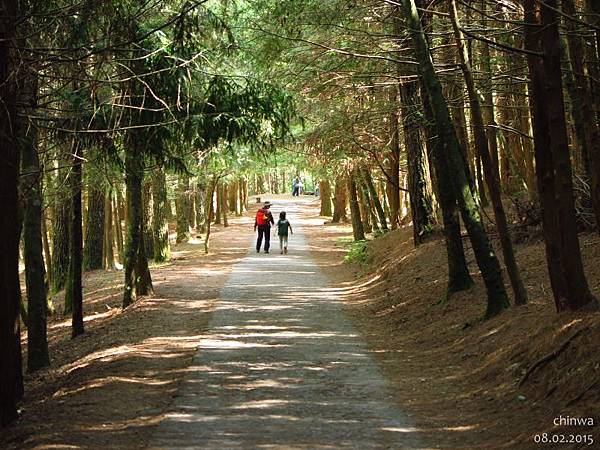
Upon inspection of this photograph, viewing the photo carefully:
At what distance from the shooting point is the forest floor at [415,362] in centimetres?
707

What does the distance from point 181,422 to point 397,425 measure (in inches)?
82.8

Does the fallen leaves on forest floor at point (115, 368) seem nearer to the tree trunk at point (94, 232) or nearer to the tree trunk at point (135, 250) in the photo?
the tree trunk at point (135, 250)

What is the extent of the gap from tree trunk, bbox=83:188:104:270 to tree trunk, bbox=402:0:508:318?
1603 centimetres

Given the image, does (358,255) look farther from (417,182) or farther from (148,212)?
(148,212)

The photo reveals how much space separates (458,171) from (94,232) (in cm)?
1889

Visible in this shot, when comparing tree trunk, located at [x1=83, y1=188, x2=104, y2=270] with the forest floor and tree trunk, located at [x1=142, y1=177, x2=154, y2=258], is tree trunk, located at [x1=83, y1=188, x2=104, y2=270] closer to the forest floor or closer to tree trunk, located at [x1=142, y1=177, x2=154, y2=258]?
tree trunk, located at [x1=142, y1=177, x2=154, y2=258]

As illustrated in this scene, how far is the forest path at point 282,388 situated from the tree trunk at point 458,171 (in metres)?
2.18

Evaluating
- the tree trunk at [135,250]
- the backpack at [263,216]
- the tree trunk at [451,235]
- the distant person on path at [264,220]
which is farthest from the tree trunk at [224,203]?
the tree trunk at [451,235]

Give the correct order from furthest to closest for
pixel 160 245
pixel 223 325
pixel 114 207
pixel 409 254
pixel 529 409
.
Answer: pixel 114 207 → pixel 160 245 → pixel 409 254 → pixel 223 325 → pixel 529 409

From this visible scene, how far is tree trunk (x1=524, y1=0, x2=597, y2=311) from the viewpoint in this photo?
324 inches

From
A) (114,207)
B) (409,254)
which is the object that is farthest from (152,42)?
(114,207)

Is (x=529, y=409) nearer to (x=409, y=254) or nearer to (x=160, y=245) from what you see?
(x=409, y=254)

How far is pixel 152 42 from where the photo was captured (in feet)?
38.1

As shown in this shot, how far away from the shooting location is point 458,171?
11688 mm
